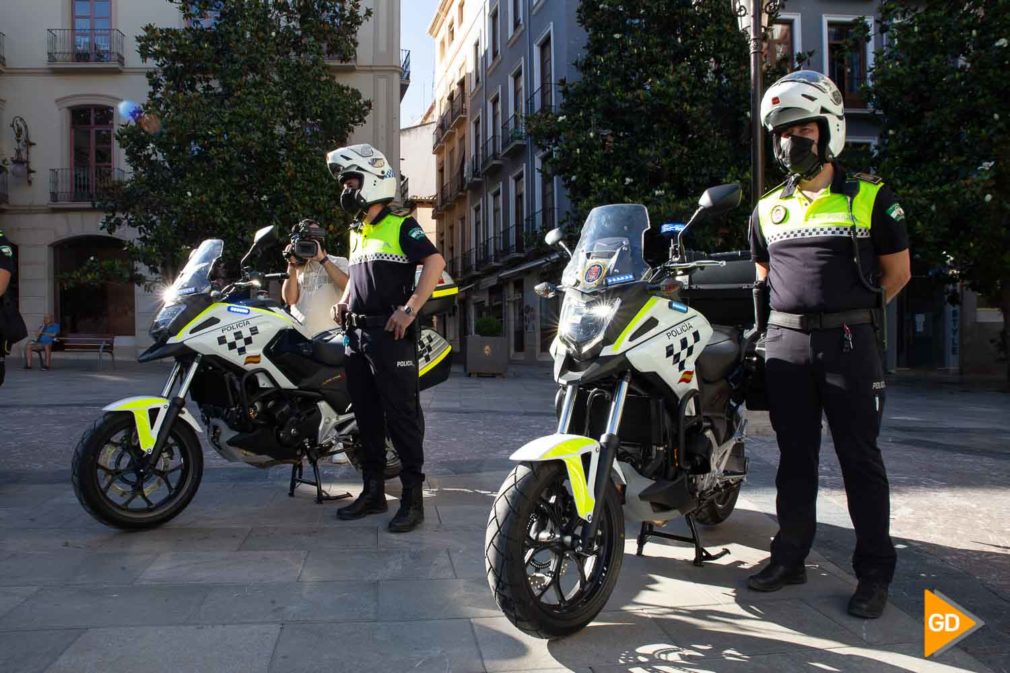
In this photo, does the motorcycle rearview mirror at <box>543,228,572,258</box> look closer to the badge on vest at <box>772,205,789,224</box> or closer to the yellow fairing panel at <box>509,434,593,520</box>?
the badge on vest at <box>772,205,789,224</box>

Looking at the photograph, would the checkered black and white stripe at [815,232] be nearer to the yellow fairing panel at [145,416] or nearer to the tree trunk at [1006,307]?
the yellow fairing panel at [145,416]

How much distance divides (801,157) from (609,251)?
0.83m

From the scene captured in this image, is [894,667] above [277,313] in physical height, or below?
below

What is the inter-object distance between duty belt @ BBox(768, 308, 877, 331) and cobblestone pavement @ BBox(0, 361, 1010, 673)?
2.83 ft

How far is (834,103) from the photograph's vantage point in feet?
10.4

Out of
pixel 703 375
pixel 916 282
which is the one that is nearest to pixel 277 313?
pixel 703 375

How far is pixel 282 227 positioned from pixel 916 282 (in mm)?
17142

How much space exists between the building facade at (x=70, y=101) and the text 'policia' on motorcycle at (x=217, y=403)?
19931mm

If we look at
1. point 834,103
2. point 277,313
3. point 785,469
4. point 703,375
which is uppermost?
point 834,103

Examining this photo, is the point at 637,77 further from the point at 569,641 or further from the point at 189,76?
the point at 569,641

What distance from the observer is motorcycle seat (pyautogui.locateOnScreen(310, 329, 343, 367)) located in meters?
4.57

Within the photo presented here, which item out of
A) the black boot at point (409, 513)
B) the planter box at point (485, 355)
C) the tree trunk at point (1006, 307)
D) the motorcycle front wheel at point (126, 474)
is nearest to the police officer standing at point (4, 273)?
the motorcycle front wheel at point (126, 474)

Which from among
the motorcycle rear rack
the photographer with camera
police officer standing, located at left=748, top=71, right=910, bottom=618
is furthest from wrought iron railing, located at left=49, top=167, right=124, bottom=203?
police officer standing, located at left=748, top=71, right=910, bottom=618

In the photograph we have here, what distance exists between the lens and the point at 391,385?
13.4ft
